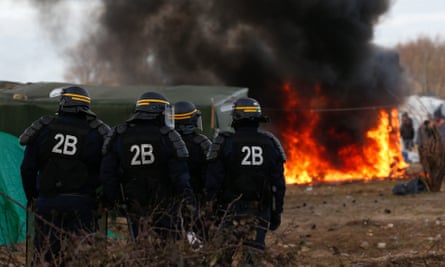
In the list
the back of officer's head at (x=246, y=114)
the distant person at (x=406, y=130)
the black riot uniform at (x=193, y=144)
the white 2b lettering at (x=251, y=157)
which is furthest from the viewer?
the distant person at (x=406, y=130)

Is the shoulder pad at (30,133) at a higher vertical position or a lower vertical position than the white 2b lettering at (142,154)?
higher

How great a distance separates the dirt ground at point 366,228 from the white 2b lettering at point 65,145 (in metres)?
1.77

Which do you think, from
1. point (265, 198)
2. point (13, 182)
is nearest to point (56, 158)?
point (265, 198)

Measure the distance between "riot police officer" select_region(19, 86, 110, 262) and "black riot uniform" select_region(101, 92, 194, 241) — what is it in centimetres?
22

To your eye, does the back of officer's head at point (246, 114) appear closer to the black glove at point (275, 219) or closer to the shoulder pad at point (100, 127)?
the black glove at point (275, 219)

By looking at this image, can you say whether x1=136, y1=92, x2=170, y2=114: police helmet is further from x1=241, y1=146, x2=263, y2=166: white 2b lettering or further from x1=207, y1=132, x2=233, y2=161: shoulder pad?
x1=241, y1=146, x2=263, y2=166: white 2b lettering

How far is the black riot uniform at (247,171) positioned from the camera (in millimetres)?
5516

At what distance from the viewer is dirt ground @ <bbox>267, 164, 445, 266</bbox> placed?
7238 mm

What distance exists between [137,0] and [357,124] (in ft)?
24.1

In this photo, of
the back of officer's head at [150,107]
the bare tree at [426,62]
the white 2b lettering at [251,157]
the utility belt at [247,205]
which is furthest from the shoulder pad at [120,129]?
the bare tree at [426,62]

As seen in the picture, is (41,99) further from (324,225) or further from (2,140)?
(324,225)

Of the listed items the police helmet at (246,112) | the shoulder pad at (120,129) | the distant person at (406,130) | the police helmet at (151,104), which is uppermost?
the police helmet at (151,104)

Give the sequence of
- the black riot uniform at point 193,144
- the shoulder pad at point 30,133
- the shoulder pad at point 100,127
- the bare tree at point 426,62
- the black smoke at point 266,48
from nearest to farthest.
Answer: the shoulder pad at point 30,133 < the shoulder pad at point 100,127 < the black riot uniform at point 193,144 < the black smoke at point 266,48 < the bare tree at point 426,62

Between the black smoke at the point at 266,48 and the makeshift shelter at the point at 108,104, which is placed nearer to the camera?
the makeshift shelter at the point at 108,104
